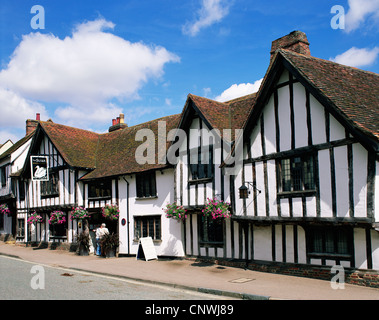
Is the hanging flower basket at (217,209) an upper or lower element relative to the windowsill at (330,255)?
upper

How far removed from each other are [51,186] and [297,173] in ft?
54.7

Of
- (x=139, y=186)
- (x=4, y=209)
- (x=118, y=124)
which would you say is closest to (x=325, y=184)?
(x=139, y=186)

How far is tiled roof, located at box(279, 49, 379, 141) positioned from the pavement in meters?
4.15

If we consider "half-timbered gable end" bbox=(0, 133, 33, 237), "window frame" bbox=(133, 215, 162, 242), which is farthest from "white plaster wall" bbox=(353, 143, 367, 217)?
"half-timbered gable end" bbox=(0, 133, 33, 237)

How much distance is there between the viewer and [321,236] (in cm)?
1190

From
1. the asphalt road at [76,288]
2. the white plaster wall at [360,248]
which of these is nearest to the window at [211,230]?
the asphalt road at [76,288]

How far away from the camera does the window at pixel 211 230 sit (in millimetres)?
15245

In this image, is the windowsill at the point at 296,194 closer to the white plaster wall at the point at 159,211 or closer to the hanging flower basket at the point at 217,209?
the hanging flower basket at the point at 217,209

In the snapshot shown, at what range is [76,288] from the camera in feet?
35.1

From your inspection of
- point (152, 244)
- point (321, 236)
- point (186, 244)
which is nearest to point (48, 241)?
point (152, 244)

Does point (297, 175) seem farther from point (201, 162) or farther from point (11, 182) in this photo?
point (11, 182)

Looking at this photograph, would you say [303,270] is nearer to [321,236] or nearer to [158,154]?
[321,236]

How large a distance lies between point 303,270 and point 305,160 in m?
3.43

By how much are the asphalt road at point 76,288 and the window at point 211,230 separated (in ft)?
13.6
